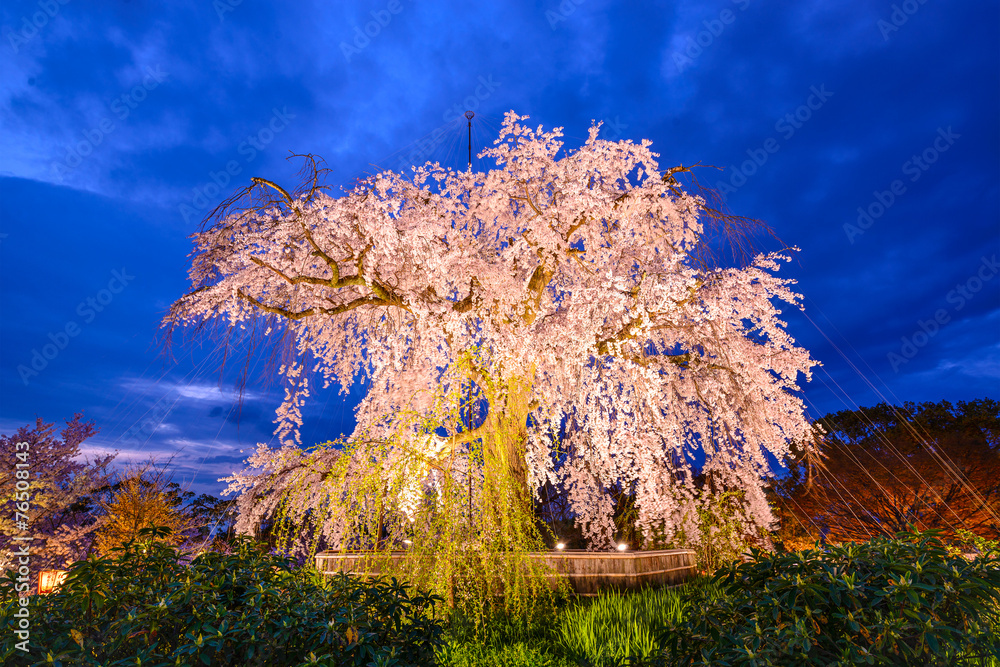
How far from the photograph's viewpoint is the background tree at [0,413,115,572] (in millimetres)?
9945

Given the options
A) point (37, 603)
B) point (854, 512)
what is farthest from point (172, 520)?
point (854, 512)

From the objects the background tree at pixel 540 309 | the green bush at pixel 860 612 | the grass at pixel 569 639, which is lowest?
the grass at pixel 569 639

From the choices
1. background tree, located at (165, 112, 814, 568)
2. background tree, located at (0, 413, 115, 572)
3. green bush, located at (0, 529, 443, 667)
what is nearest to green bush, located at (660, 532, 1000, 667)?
green bush, located at (0, 529, 443, 667)

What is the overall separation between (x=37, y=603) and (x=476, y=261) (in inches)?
259

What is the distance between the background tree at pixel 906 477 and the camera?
11359 millimetres

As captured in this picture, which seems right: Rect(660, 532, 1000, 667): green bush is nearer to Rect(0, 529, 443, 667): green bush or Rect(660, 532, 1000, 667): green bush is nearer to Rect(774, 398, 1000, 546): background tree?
Rect(0, 529, 443, 667): green bush

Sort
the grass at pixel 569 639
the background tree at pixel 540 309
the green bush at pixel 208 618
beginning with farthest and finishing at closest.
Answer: the background tree at pixel 540 309 < the grass at pixel 569 639 < the green bush at pixel 208 618

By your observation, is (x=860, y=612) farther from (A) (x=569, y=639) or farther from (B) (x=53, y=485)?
(B) (x=53, y=485)

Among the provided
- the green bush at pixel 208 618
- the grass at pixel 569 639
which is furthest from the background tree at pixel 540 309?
the green bush at pixel 208 618

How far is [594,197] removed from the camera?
7.82 m

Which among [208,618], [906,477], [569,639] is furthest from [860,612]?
[906,477]

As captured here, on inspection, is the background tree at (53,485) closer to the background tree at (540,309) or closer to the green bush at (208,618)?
the background tree at (540,309)

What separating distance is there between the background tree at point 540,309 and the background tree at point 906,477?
13.4ft

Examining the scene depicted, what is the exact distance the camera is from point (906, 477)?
39.5ft
